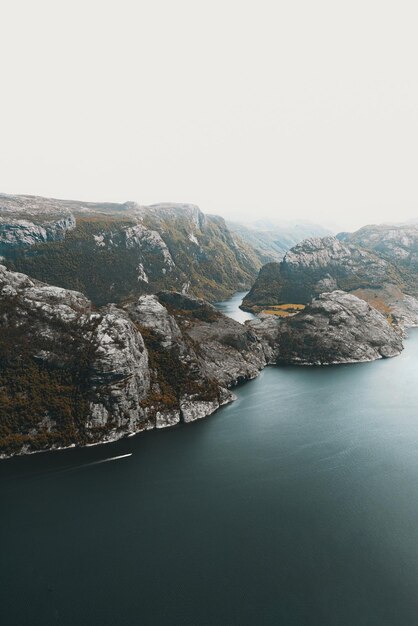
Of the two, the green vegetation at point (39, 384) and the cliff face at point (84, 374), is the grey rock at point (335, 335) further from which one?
the green vegetation at point (39, 384)

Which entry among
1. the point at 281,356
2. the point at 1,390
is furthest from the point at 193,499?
the point at 281,356

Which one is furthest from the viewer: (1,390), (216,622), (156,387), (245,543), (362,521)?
(156,387)

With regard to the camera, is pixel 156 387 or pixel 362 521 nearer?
pixel 362 521

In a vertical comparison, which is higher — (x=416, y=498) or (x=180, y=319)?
(x=180, y=319)

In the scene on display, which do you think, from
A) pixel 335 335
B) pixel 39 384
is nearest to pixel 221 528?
pixel 39 384

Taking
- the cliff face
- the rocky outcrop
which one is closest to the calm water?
the cliff face

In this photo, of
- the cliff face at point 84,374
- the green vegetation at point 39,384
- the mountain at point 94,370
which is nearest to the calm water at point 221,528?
the cliff face at point 84,374

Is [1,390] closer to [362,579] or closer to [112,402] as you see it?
[112,402]
